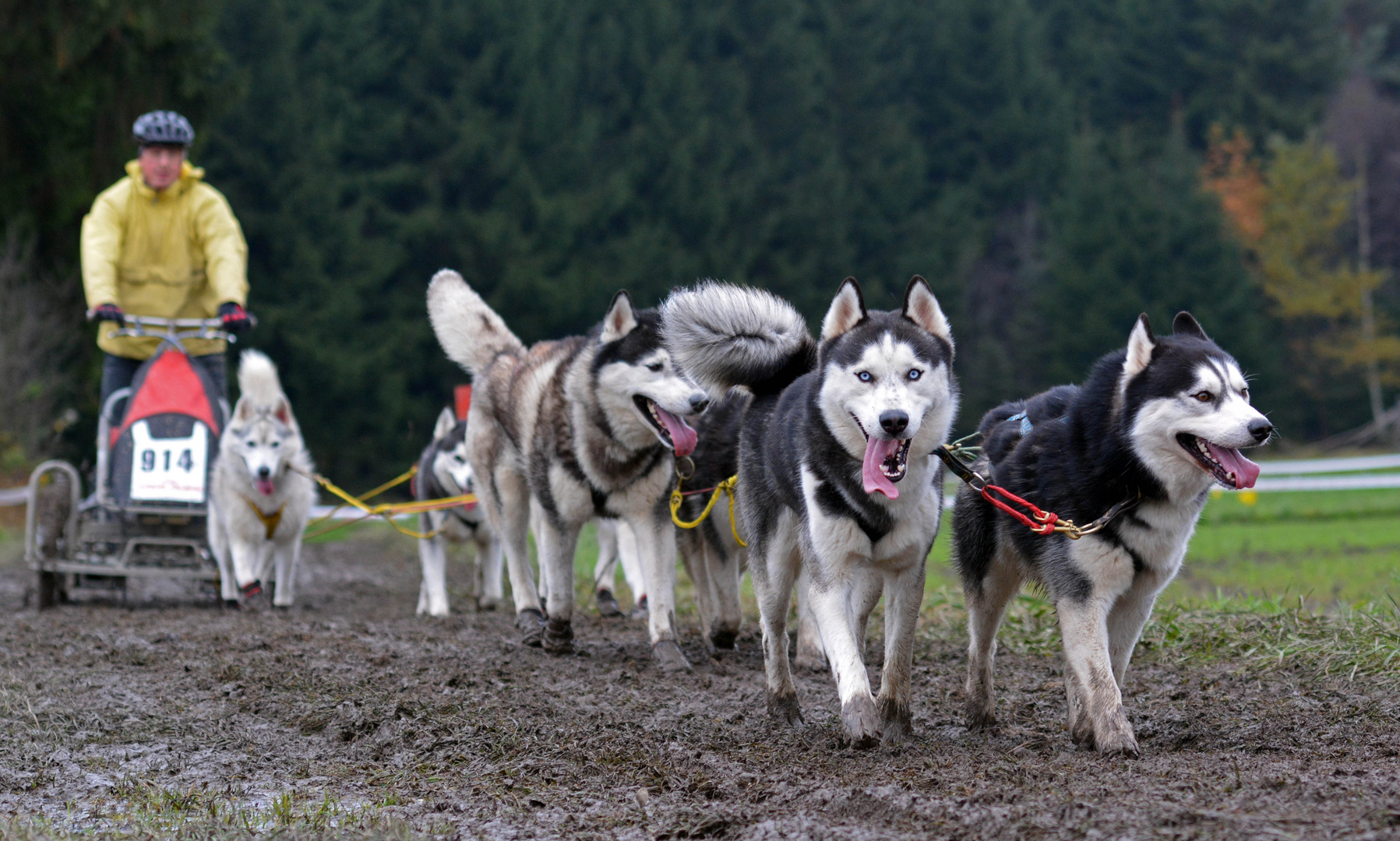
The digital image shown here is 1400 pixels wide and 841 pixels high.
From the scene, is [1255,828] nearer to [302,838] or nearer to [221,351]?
[302,838]

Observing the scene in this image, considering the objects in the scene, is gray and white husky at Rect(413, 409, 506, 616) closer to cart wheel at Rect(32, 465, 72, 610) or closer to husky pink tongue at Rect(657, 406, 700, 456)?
cart wheel at Rect(32, 465, 72, 610)

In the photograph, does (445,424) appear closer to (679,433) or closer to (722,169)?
(679,433)

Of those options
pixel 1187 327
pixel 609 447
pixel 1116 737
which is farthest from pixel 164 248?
pixel 1116 737

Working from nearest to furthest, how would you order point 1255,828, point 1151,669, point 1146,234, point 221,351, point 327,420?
point 1255,828 < point 1151,669 < point 221,351 < point 327,420 < point 1146,234

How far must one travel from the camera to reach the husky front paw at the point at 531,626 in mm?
7059

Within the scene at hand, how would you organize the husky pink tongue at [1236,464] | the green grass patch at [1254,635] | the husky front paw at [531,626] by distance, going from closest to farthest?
the husky pink tongue at [1236,464] → the green grass patch at [1254,635] → the husky front paw at [531,626]

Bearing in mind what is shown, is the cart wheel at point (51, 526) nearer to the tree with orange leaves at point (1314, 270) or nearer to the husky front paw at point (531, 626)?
the husky front paw at point (531, 626)

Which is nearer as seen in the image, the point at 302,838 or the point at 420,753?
the point at 302,838

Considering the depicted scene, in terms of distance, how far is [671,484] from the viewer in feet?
22.3

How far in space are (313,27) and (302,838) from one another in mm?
25268

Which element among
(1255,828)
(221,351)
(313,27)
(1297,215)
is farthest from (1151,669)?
(1297,215)

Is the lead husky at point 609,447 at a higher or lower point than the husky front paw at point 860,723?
higher

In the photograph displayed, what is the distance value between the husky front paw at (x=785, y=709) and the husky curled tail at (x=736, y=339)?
1.24 meters

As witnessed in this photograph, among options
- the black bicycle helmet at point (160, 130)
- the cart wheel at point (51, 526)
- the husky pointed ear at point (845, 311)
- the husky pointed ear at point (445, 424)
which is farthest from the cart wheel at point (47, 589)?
the husky pointed ear at point (845, 311)
